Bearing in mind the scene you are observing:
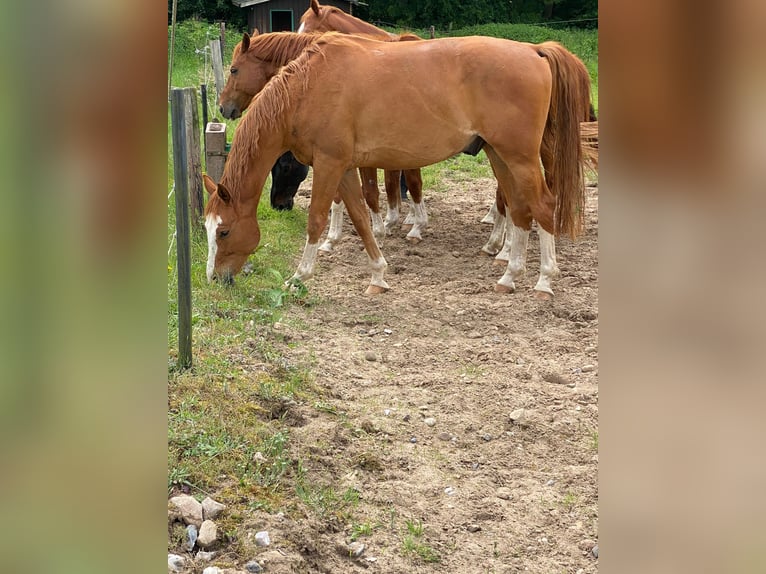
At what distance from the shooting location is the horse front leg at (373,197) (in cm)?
737

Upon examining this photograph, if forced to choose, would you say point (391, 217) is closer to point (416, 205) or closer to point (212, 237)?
point (416, 205)

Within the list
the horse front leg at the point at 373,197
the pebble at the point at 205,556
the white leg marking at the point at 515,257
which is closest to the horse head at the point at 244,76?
the horse front leg at the point at 373,197

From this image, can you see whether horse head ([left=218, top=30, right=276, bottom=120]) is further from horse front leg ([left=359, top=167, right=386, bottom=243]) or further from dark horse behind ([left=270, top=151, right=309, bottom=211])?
horse front leg ([left=359, top=167, right=386, bottom=243])

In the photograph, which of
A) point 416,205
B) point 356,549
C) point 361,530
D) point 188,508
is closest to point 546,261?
point 416,205

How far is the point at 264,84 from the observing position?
296 inches

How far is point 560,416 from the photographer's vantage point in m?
4.00

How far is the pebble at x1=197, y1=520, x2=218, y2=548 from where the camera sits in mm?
2619

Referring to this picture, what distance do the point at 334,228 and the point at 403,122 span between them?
6.25 ft

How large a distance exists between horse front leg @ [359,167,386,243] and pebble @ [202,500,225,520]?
484 cm

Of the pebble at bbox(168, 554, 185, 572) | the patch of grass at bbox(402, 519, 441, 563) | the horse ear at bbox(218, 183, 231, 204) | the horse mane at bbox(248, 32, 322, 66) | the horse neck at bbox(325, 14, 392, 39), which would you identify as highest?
the horse neck at bbox(325, 14, 392, 39)

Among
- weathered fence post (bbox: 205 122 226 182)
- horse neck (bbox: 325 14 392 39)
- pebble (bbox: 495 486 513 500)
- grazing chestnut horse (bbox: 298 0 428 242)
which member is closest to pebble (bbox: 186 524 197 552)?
pebble (bbox: 495 486 513 500)
